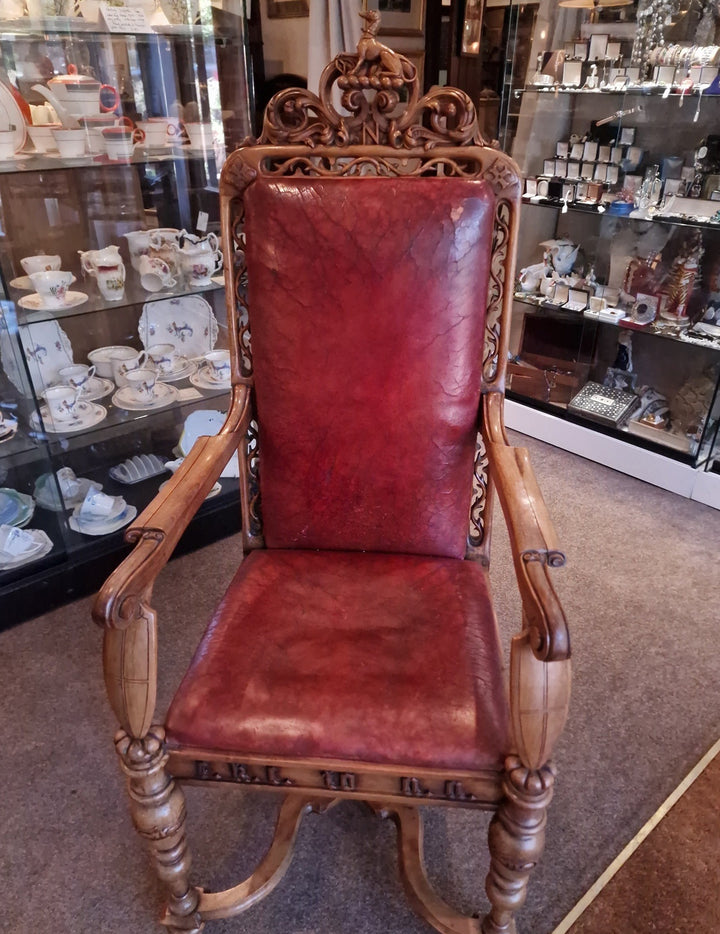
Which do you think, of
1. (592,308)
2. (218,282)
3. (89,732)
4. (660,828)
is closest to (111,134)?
(218,282)

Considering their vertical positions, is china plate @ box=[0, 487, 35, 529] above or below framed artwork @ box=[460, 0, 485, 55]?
below

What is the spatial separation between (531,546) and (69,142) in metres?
1.66

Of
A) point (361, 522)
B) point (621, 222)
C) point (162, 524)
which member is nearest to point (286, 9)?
point (621, 222)

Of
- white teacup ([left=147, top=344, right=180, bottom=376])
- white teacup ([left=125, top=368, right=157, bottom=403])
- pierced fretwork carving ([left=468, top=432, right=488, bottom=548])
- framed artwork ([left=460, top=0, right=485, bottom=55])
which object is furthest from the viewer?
framed artwork ([left=460, top=0, right=485, bottom=55])

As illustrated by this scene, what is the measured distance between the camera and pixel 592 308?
8.51 ft

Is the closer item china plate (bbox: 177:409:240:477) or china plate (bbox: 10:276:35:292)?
china plate (bbox: 10:276:35:292)

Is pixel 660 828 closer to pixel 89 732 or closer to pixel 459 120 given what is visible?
pixel 89 732

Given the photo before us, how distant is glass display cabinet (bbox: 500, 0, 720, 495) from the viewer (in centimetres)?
225

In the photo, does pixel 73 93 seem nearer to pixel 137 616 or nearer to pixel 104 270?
pixel 104 270

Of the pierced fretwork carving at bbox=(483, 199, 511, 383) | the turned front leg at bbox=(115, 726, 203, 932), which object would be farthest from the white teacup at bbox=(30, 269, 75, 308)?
the turned front leg at bbox=(115, 726, 203, 932)

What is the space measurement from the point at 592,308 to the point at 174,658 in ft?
6.37

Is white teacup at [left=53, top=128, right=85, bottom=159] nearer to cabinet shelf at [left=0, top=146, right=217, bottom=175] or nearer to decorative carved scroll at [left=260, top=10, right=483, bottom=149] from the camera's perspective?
cabinet shelf at [left=0, top=146, right=217, bottom=175]

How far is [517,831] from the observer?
2.90 ft

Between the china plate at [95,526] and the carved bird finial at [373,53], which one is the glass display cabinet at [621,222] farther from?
the china plate at [95,526]
